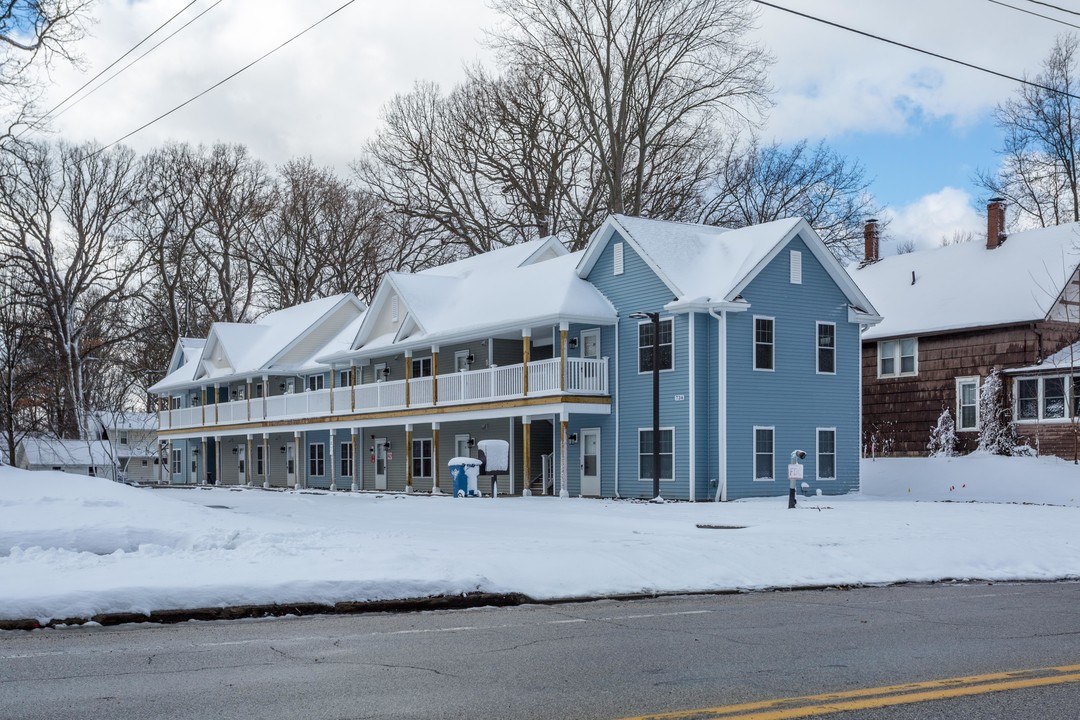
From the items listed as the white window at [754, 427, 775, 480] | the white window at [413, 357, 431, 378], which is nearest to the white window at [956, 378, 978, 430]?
the white window at [754, 427, 775, 480]

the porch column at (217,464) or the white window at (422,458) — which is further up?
the white window at (422,458)

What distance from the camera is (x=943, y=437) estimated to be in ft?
128

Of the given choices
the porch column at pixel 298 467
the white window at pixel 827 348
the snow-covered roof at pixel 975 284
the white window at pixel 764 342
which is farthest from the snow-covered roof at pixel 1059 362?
the porch column at pixel 298 467

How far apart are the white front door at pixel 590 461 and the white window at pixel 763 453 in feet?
15.0

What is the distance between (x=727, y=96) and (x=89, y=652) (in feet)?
138

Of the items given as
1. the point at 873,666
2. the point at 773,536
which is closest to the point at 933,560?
the point at 773,536

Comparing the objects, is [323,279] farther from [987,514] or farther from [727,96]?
[987,514]

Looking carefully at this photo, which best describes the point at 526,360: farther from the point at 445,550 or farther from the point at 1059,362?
the point at 445,550

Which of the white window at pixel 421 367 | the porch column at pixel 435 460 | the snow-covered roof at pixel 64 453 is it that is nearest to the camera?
the porch column at pixel 435 460

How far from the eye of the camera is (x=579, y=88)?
47.9 meters

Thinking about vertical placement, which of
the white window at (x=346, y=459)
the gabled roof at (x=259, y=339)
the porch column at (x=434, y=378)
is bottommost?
the white window at (x=346, y=459)

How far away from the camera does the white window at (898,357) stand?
133 feet

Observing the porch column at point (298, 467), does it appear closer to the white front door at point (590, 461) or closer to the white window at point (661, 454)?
the white front door at point (590, 461)

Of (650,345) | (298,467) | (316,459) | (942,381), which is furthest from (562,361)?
(316,459)
